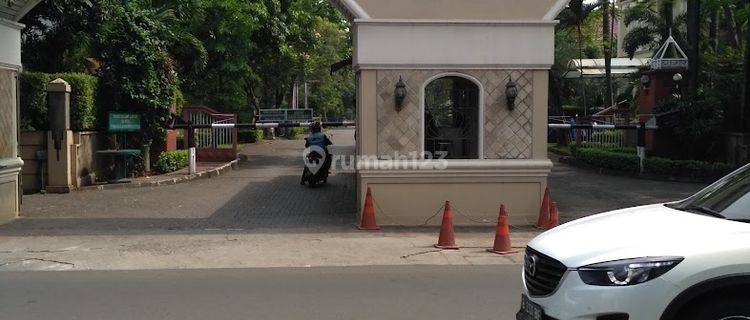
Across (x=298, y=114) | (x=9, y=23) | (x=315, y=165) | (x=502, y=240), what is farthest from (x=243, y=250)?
(x=298, y=114)

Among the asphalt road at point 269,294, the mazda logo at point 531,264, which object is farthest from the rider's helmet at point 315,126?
the mazda logo at point 531,264

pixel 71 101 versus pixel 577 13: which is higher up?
pixel 577 13

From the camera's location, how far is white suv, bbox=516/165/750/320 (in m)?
4.16

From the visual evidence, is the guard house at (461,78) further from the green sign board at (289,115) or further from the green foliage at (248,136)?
the green foliage at (248,136)

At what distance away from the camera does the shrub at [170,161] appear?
770 inches

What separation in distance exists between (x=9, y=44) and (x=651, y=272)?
38.9 feet

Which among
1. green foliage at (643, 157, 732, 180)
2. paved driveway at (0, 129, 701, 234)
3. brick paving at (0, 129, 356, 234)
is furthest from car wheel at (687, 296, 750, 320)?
green foliage at (643, 157, 732, 180)

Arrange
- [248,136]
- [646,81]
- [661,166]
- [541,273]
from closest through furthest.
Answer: [541,273], [661,166], [646,81], [248,136]

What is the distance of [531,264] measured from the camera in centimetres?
499

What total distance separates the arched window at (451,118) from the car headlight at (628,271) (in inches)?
318

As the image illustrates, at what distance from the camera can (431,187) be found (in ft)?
39.8

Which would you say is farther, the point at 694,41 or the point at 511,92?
the point at 694,41

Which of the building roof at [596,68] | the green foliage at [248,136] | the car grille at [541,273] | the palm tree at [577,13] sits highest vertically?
the palm tree at [577,13]

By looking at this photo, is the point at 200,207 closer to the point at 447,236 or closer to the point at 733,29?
the point at 447,236
